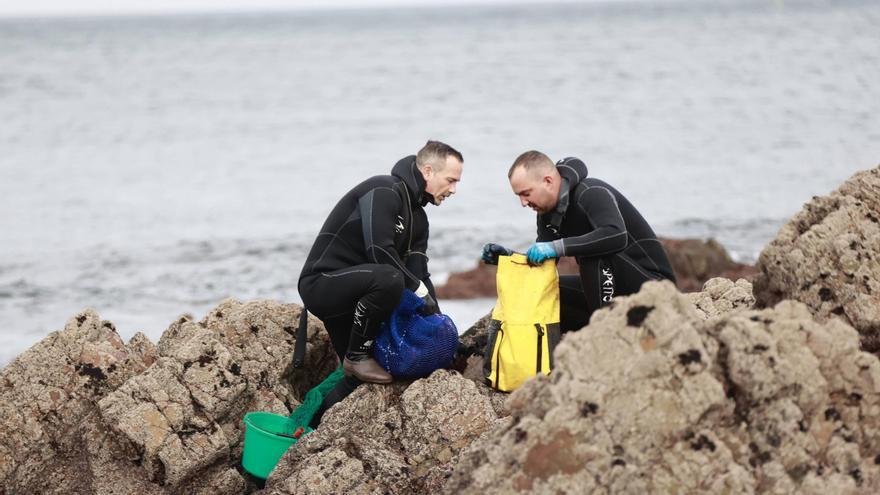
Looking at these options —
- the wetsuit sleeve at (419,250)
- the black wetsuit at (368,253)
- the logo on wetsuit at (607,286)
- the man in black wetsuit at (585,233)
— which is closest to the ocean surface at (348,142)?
the wetsuit sleeve at (419,250)

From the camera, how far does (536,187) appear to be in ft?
21.7

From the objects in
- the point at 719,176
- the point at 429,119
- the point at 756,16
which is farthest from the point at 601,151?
the point at 756,16

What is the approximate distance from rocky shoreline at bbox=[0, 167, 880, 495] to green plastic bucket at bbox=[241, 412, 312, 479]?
5.4 inches

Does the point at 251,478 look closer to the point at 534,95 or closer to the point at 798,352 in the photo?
the point at 798,352

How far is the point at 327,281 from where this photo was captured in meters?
6.87

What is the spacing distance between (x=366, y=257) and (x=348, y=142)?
34922 mm

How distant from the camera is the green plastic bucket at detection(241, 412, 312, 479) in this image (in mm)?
6621

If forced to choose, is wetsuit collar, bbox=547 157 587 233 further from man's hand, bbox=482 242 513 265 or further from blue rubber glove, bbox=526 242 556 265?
man's hand, bbox=482 242 513 265

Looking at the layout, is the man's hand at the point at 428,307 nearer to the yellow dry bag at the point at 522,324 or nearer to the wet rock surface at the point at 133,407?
the yellow dry bag at the point at 522,324

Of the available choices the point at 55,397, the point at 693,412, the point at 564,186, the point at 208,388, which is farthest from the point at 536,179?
the point at 55,397

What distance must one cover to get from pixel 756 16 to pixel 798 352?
113m

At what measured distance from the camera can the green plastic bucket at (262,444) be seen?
21.7ft

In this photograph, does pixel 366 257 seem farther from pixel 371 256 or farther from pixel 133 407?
pixel 133 407

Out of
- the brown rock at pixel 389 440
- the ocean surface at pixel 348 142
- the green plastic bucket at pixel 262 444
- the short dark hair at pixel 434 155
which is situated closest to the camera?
the brown rock at pixel 389 440
